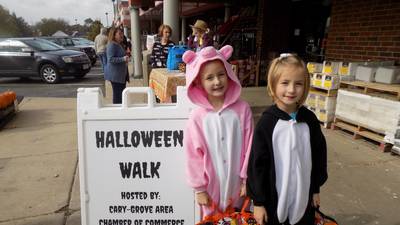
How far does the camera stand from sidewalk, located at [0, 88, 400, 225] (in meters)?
2.99

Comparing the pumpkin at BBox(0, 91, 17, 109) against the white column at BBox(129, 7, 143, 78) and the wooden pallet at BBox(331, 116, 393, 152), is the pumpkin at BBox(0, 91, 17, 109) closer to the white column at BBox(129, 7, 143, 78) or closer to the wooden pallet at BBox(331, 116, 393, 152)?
the white column at BBox(129, 7, 143, 78)

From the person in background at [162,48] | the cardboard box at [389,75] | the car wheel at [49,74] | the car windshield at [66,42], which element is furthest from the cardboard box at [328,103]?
the car windshield at [66,42]

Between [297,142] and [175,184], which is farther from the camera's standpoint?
[175,184]

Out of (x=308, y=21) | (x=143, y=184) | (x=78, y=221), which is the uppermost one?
(x=308, y=21)

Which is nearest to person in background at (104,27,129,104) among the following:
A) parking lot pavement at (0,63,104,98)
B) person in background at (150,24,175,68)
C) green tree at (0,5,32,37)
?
person in background at (150,24,175,68)

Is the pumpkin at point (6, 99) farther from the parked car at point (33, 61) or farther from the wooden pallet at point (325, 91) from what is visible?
the wooden pallet at point (325, 91)

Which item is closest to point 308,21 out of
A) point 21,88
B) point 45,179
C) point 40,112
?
point 40,112

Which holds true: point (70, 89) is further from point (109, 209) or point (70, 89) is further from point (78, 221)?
point (109, 209)

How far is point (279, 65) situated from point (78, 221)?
2.23 m

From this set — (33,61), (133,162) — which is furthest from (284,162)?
(33,61)

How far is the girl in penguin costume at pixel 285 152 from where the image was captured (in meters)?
1.72

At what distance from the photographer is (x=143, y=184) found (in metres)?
2.19

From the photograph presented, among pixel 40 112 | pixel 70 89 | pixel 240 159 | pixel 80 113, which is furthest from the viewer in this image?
pixel 70 89

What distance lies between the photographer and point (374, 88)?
15.2ft
